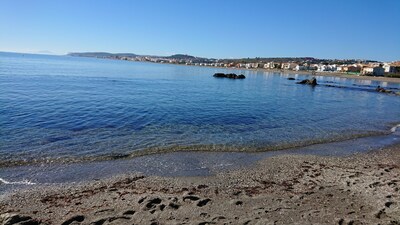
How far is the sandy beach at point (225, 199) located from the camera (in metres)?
7.32

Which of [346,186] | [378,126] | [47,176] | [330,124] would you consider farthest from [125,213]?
[378,126]

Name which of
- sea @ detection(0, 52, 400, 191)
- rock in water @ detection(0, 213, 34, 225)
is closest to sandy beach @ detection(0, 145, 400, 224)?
rock in water @ detection(0, 213, 34, 225)

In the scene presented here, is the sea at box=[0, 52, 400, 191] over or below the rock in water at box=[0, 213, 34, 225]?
below

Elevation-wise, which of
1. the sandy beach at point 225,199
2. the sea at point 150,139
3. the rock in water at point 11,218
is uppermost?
the rock in water at point 11,218

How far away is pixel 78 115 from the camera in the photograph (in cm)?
2306

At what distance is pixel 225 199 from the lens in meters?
8.66

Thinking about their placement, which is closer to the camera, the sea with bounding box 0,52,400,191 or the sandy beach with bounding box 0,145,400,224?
the sandy beach with bounding box 0,145,400,224

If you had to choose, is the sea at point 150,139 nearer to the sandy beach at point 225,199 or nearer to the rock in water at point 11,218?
the sandy beach at point 225,199

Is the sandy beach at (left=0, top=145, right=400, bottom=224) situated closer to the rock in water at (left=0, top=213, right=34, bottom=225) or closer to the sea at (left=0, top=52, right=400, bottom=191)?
the rock in water at (left=0, top=213, right=34, bottom=225)

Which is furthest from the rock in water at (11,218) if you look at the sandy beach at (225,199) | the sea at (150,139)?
the sea at (150,139)

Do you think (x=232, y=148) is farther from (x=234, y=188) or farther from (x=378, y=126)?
(x=378, y=126)

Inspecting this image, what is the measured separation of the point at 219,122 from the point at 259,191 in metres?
13.6

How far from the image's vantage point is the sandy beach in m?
7.32

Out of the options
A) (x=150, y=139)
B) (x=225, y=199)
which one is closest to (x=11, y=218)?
(x=225, y=199)
